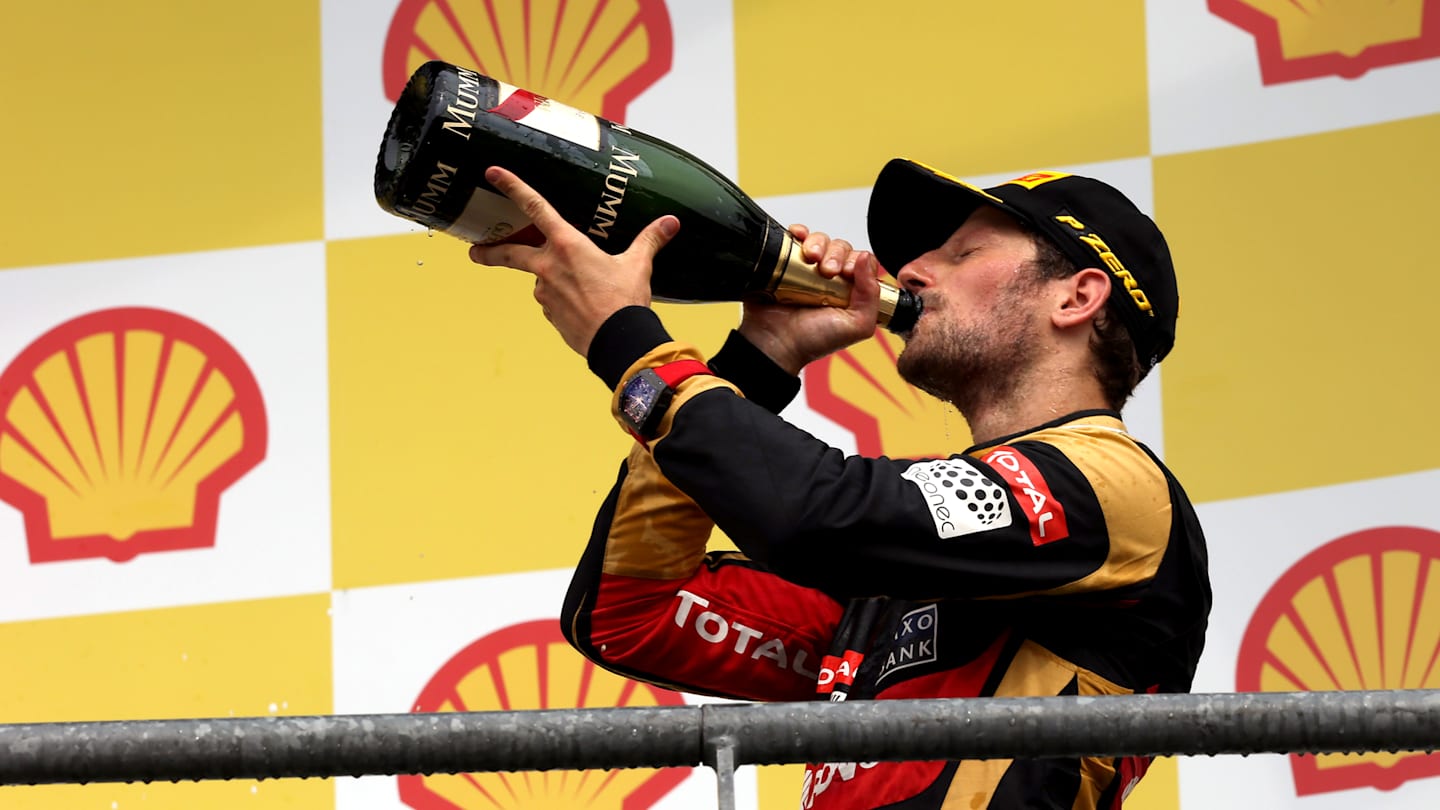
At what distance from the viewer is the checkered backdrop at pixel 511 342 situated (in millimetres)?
1973

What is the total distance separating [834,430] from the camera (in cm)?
201

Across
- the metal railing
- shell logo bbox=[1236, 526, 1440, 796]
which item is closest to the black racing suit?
the metal railing

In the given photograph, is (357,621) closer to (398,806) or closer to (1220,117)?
(398,806)

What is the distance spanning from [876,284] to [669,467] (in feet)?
1.29

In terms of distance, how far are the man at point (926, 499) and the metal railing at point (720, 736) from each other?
308mm

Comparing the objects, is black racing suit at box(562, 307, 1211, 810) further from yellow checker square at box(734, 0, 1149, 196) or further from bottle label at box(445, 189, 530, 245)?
yellow checker square at box(734, 0, 1149, 196)

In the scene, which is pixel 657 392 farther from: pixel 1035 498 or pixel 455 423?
pixel 455 423

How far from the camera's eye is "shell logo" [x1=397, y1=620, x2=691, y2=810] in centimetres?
196

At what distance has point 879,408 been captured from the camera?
79.7 inches

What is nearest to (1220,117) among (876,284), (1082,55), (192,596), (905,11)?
(1082,55)

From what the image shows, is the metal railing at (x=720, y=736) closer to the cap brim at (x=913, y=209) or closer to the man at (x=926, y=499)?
the man at (x=926, y=499)

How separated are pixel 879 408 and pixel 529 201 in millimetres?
812

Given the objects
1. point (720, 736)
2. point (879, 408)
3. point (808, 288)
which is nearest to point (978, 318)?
point (808, 288)

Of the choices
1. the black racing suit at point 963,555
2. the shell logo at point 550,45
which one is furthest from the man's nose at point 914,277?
the shell logo at point 550,45
